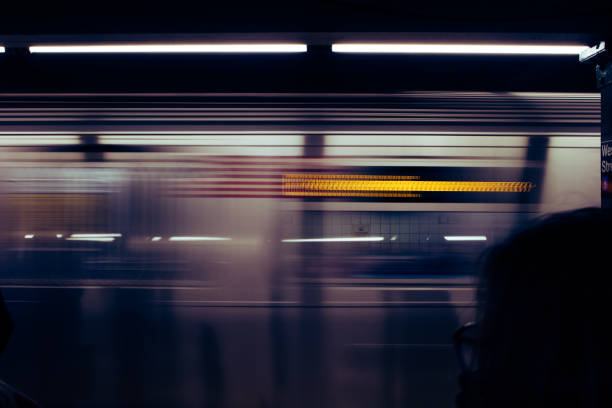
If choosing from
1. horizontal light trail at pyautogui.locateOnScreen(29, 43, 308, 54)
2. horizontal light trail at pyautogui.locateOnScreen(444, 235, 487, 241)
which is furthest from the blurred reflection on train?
horizontal light trail at pyautogui.locateOnScreen(29, 43, 308, 54)

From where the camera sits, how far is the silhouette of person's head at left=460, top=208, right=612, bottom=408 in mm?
690

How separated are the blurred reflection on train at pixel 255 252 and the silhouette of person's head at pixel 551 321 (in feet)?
7.34

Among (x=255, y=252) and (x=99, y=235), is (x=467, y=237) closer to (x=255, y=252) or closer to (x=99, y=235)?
(x=255, y=252)

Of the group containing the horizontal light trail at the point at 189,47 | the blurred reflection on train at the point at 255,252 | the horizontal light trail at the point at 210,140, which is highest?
the horizontal light trail at the point at 189,47

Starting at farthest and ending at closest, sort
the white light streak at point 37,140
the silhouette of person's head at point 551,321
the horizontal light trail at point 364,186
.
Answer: the white light streak at point 37,140
the horizontal light trail at point 364,186
the silhouette of person's head at point 551,321

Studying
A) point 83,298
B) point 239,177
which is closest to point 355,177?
point 239,177

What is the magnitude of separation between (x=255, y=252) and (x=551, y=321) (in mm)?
2401

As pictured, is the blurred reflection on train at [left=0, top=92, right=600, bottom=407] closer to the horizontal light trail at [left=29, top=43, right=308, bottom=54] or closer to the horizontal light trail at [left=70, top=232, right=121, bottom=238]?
the horizontal light trail at [left=70, top=232, right=121, bottom=238]

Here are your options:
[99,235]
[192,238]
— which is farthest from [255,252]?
[99,235]

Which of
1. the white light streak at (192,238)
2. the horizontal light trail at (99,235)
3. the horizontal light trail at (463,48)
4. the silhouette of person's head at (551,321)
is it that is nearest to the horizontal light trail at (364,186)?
the white light streak at (192,238)

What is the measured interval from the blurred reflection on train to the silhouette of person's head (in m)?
2.24

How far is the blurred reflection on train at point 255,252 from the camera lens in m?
3.01

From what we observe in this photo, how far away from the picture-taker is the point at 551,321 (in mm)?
708

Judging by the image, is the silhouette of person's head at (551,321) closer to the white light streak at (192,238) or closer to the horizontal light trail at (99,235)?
the white light streak at (192,238)
